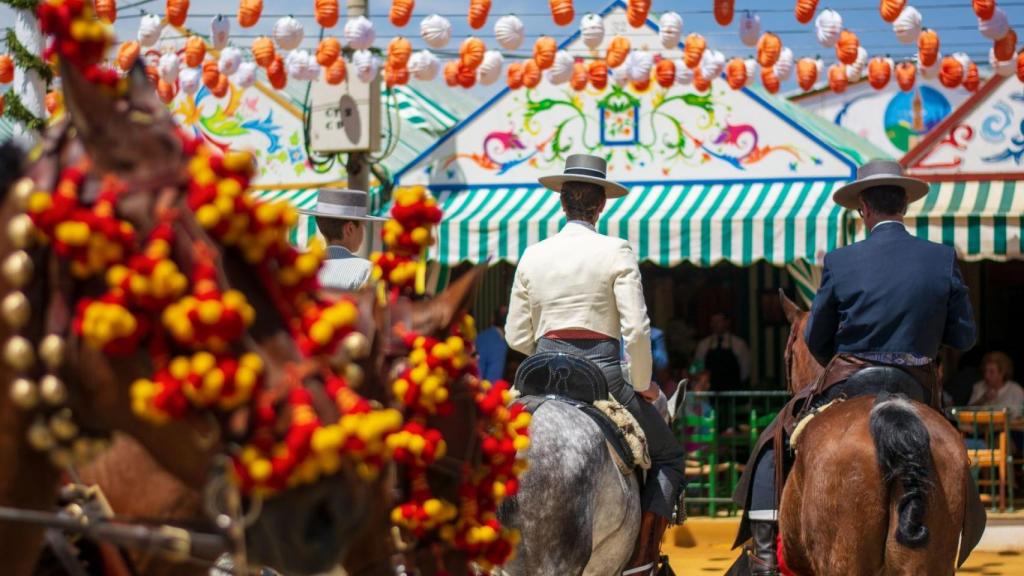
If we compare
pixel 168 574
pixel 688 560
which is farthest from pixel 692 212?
pixel 168 574

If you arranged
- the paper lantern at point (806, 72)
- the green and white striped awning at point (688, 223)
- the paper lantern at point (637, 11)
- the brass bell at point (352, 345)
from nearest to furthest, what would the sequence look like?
the brass bell at point (352, 345)
the paper lantern at point (637, 11)
the green and white striped awning at point (688, 223)
the paper lantern at point (806, 72)

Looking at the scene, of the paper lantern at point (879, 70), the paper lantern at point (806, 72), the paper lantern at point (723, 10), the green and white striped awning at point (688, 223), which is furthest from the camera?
the paper lantern at point (879, 70)

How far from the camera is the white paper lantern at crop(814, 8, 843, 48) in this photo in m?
12.0

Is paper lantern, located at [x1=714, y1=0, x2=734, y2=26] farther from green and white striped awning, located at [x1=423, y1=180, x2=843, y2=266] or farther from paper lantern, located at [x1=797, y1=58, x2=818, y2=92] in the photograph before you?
paper lantern, located at [x1=797, y1=58, x2=818, y2=92]

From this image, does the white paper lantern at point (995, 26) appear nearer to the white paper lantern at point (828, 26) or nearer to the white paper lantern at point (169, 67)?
the white paper lantern at point (828, 26)

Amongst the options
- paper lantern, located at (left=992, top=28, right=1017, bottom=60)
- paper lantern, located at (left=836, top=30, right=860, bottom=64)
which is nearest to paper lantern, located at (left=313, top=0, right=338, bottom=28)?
paper lantern, located at (left=836, top=30, right=860, bottom=64)

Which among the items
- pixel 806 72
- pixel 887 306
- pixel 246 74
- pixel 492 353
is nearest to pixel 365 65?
pixel 246 74

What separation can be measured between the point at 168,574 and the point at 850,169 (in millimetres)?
10975

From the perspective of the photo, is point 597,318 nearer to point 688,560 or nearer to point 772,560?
point 772,560

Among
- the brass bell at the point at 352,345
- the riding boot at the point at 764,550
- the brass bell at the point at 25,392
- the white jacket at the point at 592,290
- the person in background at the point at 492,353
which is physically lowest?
the person in background at the point at 492,353

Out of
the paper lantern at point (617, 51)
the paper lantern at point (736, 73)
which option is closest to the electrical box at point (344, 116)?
the paper lantern at point (617, 51)

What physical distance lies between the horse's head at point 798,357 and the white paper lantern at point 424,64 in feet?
21.0

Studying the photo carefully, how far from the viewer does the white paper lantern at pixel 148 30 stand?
12.2 meters

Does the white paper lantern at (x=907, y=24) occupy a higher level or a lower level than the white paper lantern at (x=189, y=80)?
higher
